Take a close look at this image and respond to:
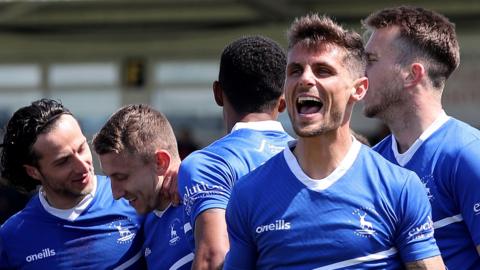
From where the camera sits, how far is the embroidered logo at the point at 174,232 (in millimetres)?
4195

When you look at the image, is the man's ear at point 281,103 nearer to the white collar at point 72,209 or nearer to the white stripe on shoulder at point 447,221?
the white stripe on shoulder at point 447,221

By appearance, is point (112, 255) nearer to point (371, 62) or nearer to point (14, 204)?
point (371, 62)

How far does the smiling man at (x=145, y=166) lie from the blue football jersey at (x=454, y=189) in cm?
107

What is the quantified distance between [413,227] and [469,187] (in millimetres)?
454

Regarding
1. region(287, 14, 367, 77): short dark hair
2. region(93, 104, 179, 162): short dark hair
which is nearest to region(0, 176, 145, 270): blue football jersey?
region(93, 104, 179, 162): short dark hair

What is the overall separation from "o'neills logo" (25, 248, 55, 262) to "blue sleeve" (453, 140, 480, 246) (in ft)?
6.30

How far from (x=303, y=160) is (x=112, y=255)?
1.53 m

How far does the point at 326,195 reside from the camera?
330cm

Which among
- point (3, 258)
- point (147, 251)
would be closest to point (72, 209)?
point (3, 258)

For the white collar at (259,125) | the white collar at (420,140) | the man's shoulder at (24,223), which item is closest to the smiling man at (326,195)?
the white collar at (420,140)

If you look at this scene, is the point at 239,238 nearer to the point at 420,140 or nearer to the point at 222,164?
the point at 222,164

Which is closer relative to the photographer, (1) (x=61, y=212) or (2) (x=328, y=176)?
(2) (x=328, y=176)

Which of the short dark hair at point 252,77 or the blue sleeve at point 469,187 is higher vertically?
the short dark hair at point 252,77

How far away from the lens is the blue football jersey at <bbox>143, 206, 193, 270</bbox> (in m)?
4.17
